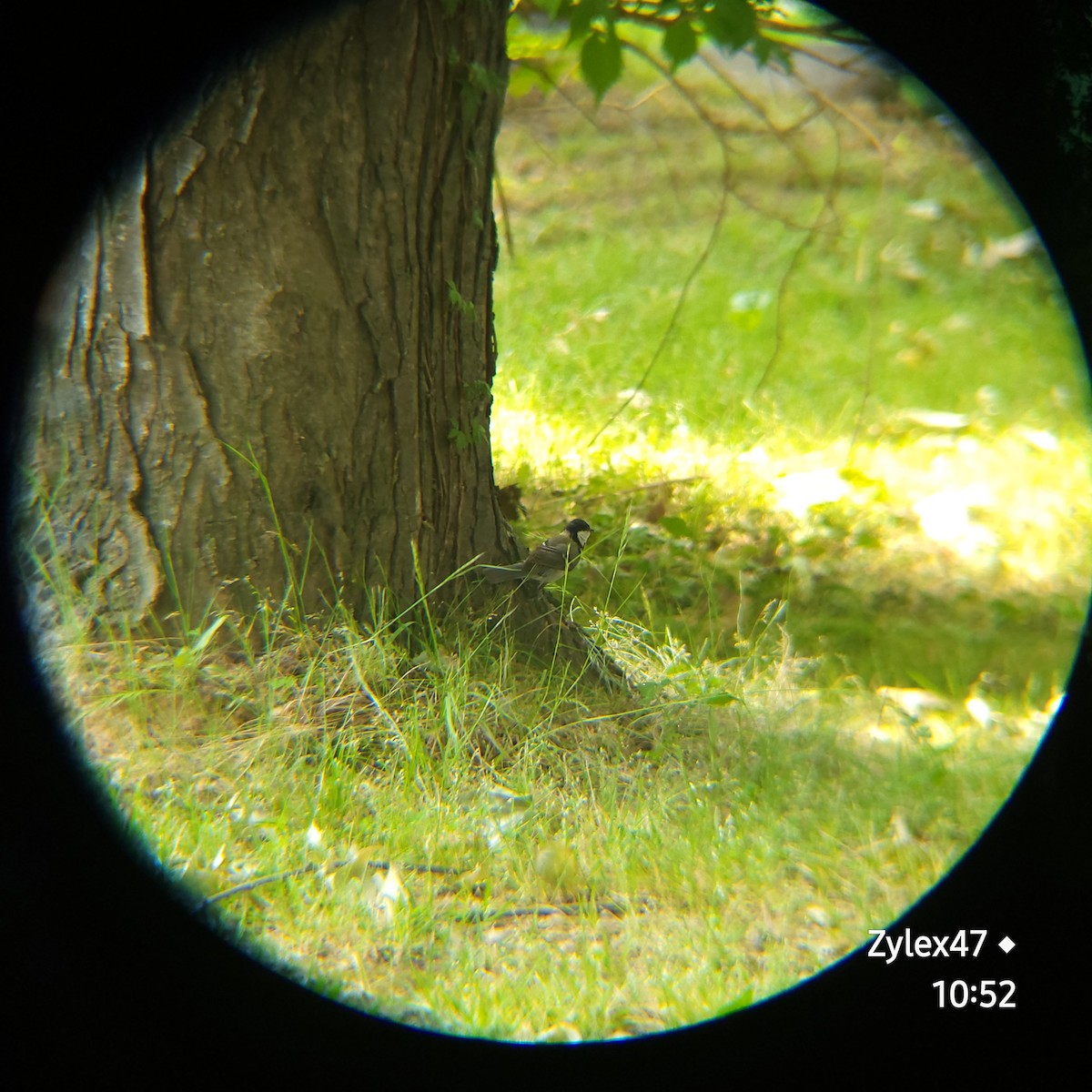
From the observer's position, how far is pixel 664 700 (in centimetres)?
264

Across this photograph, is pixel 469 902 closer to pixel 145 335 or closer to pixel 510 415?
pixel 145 335

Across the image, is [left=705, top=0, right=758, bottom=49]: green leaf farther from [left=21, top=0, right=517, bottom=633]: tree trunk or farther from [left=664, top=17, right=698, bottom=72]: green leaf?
[left=21, top=0, right=517, bottom=633]: tree trunk

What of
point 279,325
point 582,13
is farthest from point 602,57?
point 279,325

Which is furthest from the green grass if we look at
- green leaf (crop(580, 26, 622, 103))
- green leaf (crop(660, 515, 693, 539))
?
green leaf (crop(580, 26, 622, 103))

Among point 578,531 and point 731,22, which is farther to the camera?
point 578,531

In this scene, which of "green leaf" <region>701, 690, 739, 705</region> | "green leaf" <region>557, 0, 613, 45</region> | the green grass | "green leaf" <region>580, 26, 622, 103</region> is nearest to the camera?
the green grass

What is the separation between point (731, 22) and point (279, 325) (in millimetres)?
1290

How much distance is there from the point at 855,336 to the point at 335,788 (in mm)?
3944

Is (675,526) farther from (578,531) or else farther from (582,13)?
(582,13)

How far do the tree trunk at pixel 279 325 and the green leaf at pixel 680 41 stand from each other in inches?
16.4

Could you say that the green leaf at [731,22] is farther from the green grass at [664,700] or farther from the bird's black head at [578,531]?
the bird's black head at [578,531]

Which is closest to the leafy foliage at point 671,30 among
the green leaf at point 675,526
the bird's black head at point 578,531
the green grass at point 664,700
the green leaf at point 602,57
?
the green leaf at point 602,57

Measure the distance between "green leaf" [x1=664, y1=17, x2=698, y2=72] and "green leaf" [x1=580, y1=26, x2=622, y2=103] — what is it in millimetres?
131

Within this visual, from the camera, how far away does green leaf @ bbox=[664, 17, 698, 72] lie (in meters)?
2.41
